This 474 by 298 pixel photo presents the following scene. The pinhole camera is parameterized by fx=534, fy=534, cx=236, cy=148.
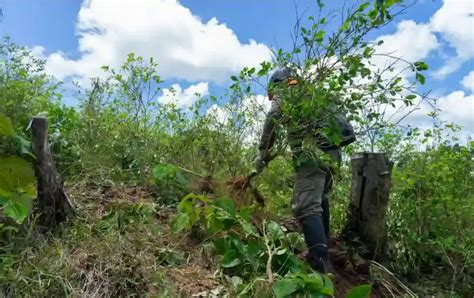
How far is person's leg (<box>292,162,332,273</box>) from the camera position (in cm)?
410

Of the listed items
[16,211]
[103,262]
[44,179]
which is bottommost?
[103,262]

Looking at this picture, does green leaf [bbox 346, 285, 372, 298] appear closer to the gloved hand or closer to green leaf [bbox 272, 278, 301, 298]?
green leaf [bbox 272, 278, 301, 298]

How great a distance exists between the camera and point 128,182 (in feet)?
15.7

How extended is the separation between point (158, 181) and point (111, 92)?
158 centimetres

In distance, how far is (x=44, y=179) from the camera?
3.54 m

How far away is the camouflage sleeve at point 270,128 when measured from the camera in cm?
409

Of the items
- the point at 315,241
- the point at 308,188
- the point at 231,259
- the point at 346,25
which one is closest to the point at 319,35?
the point at 346,25

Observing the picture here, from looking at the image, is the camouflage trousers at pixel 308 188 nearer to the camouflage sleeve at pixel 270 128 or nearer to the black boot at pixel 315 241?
the black boot at pixel 315 241

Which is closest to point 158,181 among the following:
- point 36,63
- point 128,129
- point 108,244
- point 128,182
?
point 128,182

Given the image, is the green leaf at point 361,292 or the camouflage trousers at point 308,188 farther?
the camouflage trousers at point 308,188

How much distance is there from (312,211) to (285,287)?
1197 millimetres

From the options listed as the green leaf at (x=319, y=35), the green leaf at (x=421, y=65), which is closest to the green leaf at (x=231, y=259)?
the green leaf at (x=319, y=35)

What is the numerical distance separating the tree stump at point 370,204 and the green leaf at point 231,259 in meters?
1.68

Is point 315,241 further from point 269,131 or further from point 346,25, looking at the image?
point 346,25
